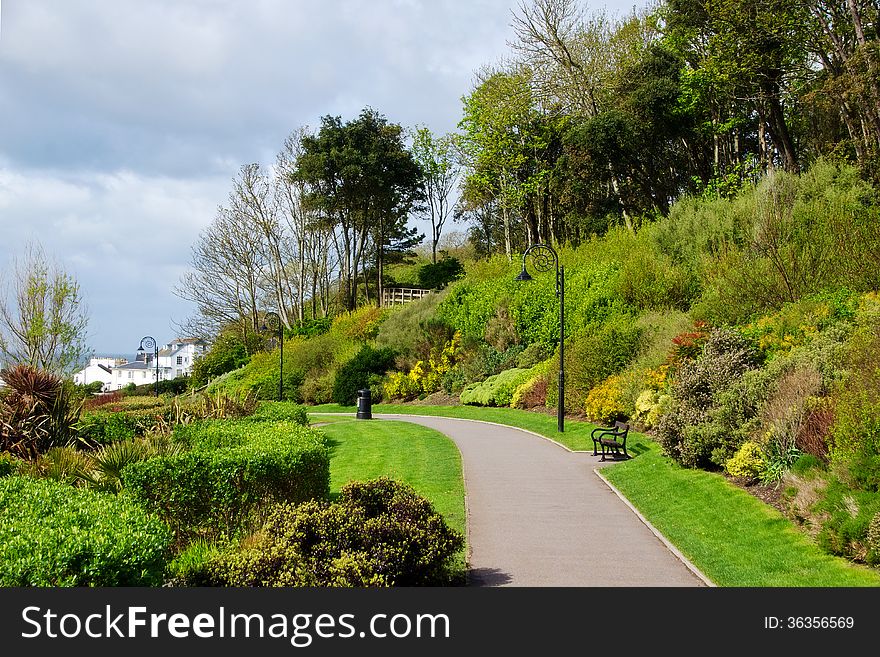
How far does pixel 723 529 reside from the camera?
32.2 feet

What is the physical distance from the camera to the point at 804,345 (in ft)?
44.5

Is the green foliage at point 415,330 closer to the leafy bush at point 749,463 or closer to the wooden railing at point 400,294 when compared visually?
the wooden railing at point 400,294

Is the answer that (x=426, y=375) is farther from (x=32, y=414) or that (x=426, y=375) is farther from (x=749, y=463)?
(x=749, y=463)

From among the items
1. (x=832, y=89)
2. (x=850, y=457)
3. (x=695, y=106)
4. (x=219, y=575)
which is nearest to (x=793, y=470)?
(x=850, y=457)

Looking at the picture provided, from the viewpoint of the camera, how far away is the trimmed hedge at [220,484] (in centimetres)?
830

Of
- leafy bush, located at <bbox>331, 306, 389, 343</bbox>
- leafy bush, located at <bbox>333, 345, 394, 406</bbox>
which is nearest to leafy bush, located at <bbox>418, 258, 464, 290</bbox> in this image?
leafy bush, located at <bbox>331, 306, 389, 343</bbox>

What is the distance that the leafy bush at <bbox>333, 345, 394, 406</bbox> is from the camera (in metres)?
34.0

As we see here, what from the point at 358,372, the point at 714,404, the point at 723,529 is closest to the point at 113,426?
the point at 714,404

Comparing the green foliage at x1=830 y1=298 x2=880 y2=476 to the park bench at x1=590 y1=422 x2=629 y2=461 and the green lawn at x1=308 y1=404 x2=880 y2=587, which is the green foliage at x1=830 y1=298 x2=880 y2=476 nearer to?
the green lawn at x1=308 y1=404 x2=880 y2=587

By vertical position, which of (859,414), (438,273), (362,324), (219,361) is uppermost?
(438,273)

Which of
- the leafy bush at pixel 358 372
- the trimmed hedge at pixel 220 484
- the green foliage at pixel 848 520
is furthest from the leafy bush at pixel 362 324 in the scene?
the green foliage at pixel 848 520

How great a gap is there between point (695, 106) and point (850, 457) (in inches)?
1002

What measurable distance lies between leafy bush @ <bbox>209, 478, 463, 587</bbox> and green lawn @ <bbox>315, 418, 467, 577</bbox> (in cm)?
74

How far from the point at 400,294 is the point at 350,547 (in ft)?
136
